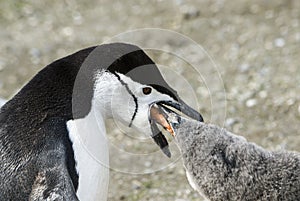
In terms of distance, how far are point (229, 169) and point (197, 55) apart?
3.80 m

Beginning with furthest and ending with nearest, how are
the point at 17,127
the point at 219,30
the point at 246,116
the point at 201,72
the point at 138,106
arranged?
the point at 219,30 → the point at 201,72 → the point at 246,116 → the point at 138,106 → the point at 17,127

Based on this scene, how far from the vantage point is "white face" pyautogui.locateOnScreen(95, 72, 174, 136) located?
16.2ft

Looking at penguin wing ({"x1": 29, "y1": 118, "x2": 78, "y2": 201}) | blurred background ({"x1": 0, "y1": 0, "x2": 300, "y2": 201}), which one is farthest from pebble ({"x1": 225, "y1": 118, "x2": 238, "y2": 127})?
penguin wing ({"x1": 29, "y1": 118, "x2": 78, "y2": 201})

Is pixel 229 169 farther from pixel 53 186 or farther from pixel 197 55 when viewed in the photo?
pixel 197 55

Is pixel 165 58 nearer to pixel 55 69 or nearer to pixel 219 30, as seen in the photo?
pixel 219 30

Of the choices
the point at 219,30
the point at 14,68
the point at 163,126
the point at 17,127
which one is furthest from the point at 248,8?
the point at 17,127

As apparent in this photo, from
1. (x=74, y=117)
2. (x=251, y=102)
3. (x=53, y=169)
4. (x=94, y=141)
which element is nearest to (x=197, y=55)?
(x=251, y=102)

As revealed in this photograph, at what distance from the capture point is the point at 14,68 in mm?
8859

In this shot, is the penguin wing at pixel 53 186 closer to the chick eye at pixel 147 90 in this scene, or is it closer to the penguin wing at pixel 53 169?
the penguin wing at pixel 53 169

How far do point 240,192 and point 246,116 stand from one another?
271 centimetres

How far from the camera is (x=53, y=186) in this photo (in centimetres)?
457

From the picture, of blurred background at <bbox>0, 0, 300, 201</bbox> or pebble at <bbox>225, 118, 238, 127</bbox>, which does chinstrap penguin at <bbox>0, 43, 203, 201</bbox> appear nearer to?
blurred background at <bbox>0, 0, 300, 201</bbox>

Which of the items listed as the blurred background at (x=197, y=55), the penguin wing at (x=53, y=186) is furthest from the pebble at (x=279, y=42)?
the penguin wing at (x=53, y=186)

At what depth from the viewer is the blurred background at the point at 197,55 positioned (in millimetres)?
7250
